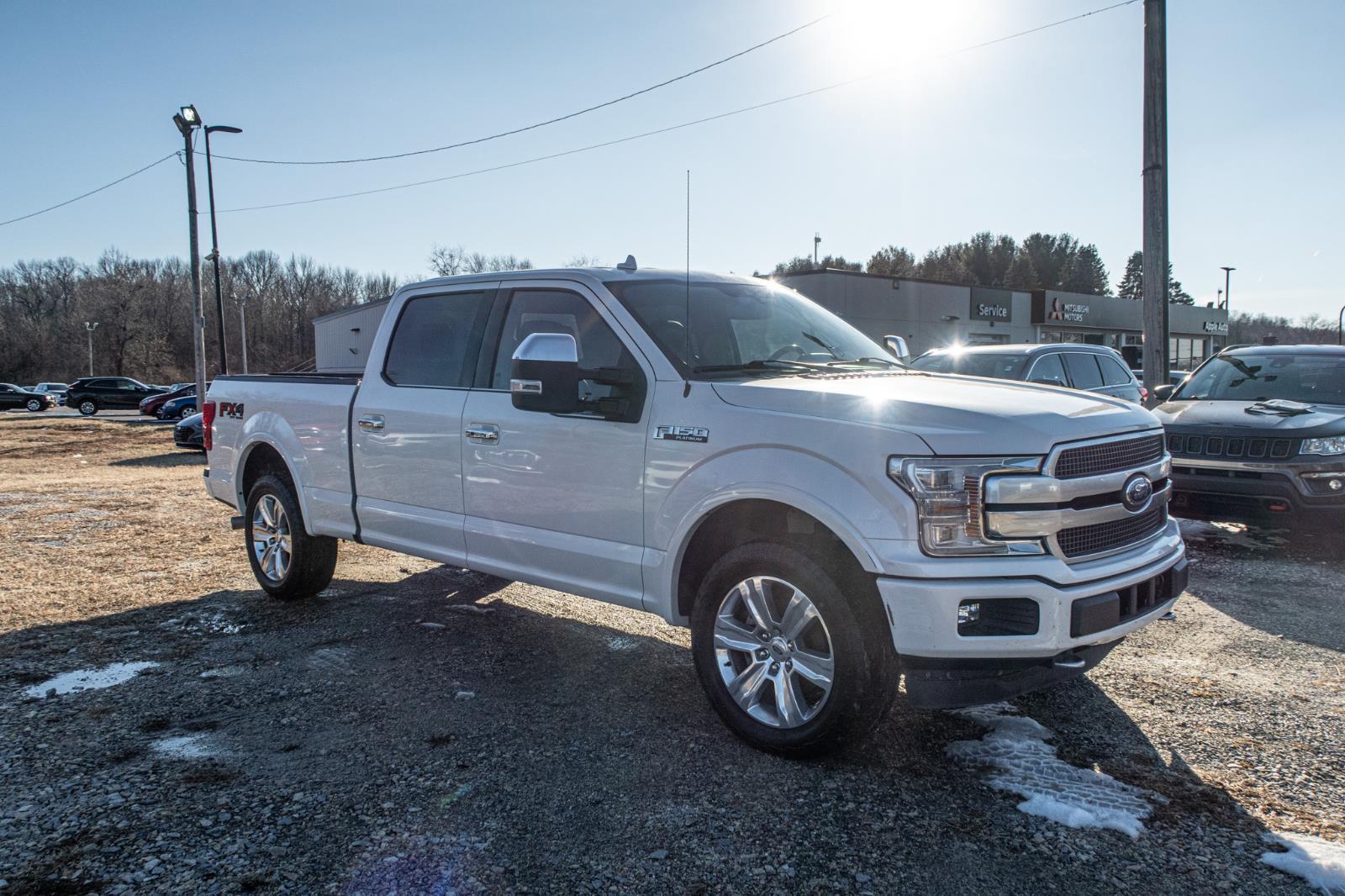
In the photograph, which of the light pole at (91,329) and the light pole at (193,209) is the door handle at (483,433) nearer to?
the light pole at (193,209)

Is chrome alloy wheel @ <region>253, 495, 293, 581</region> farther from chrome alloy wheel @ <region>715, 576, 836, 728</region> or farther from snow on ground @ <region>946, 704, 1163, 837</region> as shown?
snow on ground @ <region>946, 704, 1163, 837</region>

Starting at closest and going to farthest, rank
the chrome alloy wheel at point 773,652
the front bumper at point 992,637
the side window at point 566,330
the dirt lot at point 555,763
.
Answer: the dirt lot at point 555,763, the front bumper at point 992,637, the chrome alloy wheel at point 773,652, the side window at point 566,330

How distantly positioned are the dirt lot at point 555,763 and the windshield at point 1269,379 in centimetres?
251

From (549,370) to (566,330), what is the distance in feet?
2.42

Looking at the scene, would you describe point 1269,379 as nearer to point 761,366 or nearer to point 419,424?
point 761,366

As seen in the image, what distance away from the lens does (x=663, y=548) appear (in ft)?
12.6

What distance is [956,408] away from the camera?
326 centimetres

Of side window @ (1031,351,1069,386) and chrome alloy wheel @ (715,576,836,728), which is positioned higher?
side window @ (1031,351,1069,386)

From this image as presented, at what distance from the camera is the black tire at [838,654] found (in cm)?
327

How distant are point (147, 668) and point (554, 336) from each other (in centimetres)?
289

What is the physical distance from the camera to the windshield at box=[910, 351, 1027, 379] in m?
10.0

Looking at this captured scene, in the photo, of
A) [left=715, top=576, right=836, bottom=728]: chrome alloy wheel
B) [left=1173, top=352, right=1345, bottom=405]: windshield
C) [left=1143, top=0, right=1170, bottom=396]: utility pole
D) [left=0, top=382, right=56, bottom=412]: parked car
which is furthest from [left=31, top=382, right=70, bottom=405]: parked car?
[left=715, top=576, right=836, bottom=728]: chrome alloy wheel

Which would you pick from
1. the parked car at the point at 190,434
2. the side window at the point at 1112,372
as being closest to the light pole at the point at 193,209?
the parked car at the point at 190,434

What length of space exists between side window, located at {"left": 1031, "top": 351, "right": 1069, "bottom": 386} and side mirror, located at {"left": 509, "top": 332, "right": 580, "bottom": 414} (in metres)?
7.31
